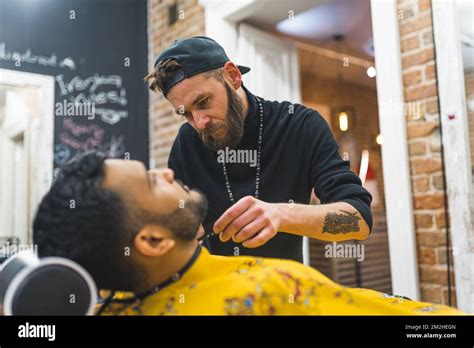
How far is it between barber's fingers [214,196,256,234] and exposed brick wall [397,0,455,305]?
2.94 ft

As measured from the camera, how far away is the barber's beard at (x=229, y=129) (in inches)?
52.7

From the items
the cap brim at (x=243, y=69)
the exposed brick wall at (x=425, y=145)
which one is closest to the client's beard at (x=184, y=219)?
the cap brim at (x=243, y=69)

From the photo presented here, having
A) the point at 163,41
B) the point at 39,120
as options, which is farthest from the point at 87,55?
the point at 163,41

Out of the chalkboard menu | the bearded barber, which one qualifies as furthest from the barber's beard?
the chalkboard menu

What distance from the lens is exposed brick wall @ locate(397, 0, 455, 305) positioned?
1633mm

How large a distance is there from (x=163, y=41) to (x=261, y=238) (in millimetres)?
861

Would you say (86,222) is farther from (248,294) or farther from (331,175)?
(331,175)

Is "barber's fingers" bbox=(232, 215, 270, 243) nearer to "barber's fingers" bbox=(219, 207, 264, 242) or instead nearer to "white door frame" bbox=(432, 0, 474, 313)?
"barber's fingers" bbox=(219, 207, 264, 242)

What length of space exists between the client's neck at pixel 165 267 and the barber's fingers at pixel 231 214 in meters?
0.11

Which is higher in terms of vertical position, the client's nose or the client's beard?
the client's nose

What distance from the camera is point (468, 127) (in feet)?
5.09

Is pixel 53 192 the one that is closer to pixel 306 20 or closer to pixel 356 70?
pixel 306 20

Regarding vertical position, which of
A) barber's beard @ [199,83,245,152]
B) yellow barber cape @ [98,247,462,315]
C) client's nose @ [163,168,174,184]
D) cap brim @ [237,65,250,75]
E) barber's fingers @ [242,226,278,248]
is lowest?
yellow barber cape @ [98,247,462,315]
